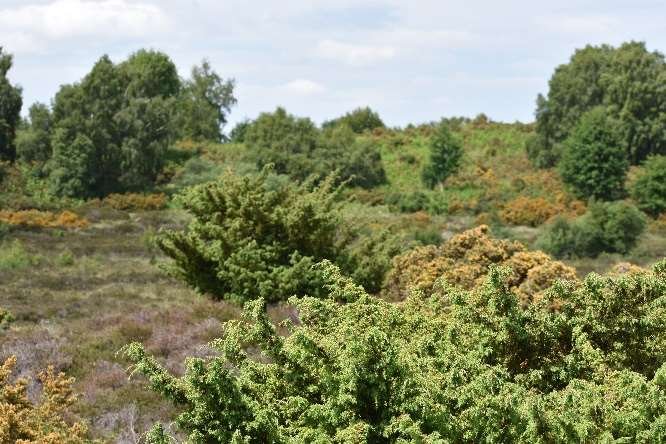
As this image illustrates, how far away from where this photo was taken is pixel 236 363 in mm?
6727

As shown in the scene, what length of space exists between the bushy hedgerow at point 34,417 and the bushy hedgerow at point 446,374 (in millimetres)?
1156

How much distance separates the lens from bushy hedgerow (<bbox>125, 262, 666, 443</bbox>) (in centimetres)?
575

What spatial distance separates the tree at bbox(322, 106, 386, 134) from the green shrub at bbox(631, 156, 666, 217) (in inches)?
1330

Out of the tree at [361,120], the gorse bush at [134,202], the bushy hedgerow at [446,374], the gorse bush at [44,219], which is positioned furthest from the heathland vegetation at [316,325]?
the tree at [361,120]

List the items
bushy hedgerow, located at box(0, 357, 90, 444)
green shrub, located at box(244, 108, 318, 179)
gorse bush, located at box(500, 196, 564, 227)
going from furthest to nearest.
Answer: green shrub, located at box(244, 108, 318, 179)
gorse bush, located at box(500, 196, 564, 227)
bushy hedgerow, located at box(0, 357, 90, 444)

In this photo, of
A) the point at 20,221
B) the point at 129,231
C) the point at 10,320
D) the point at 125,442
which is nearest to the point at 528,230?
the point at 129,231

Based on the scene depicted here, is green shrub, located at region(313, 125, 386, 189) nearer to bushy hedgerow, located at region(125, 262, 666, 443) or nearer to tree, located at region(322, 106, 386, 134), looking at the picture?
tree, located at region(322, 106, 386, 134)

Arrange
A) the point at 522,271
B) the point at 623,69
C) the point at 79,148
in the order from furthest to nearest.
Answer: the point at 623,69, the point at 79,148, the point at 522,271

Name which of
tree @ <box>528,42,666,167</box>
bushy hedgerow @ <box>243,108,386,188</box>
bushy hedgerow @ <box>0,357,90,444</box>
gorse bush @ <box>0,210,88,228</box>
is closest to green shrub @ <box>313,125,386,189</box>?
bushy hedgerow @ <box>243,108,386,188</box>

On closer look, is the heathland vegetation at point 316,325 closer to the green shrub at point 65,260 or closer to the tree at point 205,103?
the green shrub at point 65,260

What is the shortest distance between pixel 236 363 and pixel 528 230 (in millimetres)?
38599

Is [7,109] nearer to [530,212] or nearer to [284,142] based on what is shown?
[284,142]

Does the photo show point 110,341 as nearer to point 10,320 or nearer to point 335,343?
point 10,320

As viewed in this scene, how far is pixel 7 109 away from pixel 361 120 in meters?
35.2
